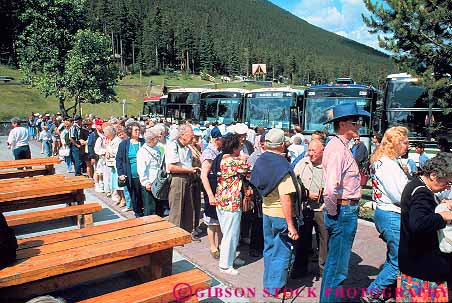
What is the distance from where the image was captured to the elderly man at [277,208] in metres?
4.07

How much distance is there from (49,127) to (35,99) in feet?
117

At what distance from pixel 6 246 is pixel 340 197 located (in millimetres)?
3059

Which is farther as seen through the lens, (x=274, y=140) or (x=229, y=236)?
(x=229, y=236)

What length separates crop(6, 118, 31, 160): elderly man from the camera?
35.0 ft

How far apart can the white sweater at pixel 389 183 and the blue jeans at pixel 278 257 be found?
106 centimetres

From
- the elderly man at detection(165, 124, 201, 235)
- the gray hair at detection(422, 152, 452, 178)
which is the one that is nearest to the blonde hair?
the gray hair at detection(422, 152, 452, 178)

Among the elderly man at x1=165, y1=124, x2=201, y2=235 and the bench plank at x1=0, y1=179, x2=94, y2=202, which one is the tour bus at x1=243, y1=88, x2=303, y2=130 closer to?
the elderly man at x1=165, y1=124, x2=201, y2=235

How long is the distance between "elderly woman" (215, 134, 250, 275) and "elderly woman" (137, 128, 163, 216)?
1595 mm

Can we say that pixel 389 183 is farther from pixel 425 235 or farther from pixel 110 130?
pixel 110 130

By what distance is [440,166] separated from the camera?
3062 millimetres

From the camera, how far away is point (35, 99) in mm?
48438

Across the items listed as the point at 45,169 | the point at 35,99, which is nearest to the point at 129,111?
the point at 35,99

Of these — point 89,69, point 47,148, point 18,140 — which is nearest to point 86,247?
point 18,140

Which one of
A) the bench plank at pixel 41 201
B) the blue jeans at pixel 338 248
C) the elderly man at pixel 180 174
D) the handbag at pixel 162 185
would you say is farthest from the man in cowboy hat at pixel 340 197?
the bench plank at pixel 41 201
